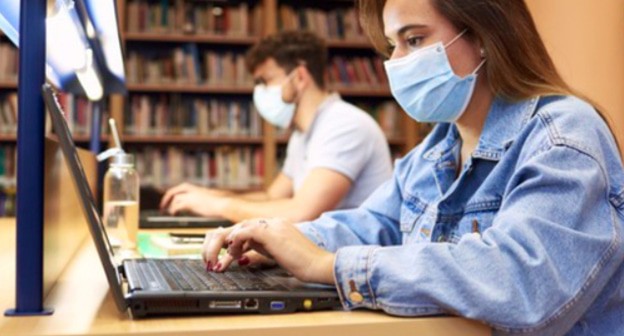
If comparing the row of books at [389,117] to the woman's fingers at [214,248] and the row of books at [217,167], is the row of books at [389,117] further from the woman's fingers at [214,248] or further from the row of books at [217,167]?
the woman's fingers at [214,248]

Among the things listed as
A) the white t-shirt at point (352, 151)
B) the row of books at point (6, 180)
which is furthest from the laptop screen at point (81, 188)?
the row of books at point (6, 180)

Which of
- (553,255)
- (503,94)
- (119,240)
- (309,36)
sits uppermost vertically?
(309,36)

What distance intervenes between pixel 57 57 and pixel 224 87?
2.53 metres

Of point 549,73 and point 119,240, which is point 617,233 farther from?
point 119,240

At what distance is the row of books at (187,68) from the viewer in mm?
4109

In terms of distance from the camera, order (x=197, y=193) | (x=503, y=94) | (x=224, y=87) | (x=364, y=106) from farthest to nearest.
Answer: (x=364, y=106) → (x=224, y=87) → (x=197, y=193) → (x=503, y=94)

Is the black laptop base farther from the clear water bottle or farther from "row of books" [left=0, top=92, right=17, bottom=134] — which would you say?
"row of books" [left=0, top=92, right=17, bottom=134]

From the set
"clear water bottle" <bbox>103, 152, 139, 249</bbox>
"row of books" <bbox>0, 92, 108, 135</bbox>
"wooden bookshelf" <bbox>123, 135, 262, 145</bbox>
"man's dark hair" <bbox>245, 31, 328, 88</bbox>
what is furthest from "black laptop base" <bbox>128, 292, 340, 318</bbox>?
"wooden bookshelf" <bbox>123, 135, 262, 145</bbox>

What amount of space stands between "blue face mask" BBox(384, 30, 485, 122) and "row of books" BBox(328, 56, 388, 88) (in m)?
3.14

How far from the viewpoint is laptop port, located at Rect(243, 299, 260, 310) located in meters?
0.76

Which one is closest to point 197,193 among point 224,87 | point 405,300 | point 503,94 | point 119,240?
point 119,240

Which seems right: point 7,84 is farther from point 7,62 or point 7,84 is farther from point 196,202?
point 196,202

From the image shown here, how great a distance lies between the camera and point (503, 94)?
1.03m

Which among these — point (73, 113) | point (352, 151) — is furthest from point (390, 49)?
point (73, 113)
